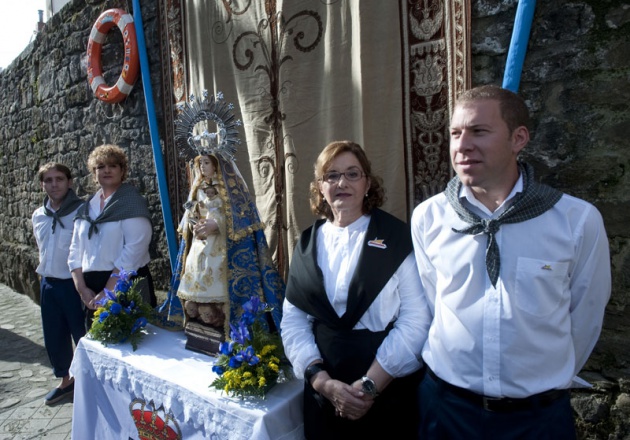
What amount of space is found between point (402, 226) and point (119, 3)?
417 cm

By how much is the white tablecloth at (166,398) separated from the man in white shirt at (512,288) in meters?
0.72

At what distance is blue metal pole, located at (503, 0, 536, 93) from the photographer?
2.08m

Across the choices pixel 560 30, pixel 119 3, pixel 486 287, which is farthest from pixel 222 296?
pixel 119 3

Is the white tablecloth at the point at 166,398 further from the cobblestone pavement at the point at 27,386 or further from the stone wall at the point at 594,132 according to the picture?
the stone wall at the point at 594,132

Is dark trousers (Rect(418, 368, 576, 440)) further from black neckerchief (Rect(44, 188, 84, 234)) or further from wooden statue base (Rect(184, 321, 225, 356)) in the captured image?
black neckerchief (Rect(44, 188, 84, 234))

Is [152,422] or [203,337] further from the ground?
[203,337]

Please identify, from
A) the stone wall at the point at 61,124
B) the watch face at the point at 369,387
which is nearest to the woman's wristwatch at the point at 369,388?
the watch face at the point at 369,387

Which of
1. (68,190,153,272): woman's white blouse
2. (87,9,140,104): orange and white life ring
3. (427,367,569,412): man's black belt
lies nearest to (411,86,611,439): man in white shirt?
(427,367,569,412): man's black belt

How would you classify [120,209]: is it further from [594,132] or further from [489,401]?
[594,132]

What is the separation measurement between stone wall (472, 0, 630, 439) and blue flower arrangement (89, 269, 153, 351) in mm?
2292

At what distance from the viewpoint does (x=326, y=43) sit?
291 centimetres

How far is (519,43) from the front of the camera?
6.85 feet

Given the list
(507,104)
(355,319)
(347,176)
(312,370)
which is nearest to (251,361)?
(312,370)

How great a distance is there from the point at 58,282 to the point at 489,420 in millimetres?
3407
